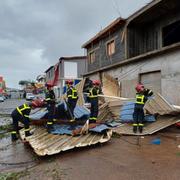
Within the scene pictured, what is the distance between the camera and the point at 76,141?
6.48 meters

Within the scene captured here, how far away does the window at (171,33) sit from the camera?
13.8 m

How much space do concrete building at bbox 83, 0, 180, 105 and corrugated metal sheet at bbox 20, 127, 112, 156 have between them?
5.01 m

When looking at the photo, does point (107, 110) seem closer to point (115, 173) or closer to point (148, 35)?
point (115, 173)

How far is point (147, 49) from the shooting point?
50.8 ft

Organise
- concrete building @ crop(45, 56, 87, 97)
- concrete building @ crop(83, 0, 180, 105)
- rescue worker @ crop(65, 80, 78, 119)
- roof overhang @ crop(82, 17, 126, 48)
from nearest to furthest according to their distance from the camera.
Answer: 1. rescue worker @ crop(65, 80, 78, 119)
2. concrete building @ crop(83, 0, 180, 105)
3. roof overhang @ crop(82, 17, 126, 48)
4. concrete building @ crop(45, 56, 87, 97)

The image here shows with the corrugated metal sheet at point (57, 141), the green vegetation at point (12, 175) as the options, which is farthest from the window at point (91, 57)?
the green vegetation at point (12, 175)

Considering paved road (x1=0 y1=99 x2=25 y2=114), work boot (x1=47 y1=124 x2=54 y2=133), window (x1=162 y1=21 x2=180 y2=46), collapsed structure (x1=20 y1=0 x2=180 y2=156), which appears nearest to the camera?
collapsed structure (x1=20 y1=0 x2=180 y2=156)

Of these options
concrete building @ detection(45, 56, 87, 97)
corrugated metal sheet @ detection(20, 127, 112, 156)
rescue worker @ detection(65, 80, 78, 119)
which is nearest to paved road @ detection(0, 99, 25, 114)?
concrete building @ detection(45, 56, 87, 97)

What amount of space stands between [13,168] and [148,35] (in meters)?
12.9

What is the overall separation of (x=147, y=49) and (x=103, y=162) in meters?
11.7

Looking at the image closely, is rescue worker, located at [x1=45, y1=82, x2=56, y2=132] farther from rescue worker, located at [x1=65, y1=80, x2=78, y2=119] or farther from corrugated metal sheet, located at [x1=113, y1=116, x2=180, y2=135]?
corrugated metal sheet, located at [x1=113, y1=116, x2=180, y2=135]

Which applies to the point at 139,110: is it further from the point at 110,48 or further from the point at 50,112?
the point at 110,48

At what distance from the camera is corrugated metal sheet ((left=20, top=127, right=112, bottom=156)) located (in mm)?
5771

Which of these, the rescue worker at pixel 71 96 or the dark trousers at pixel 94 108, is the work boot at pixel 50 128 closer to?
A: the rescue worker at pixel 71 96
